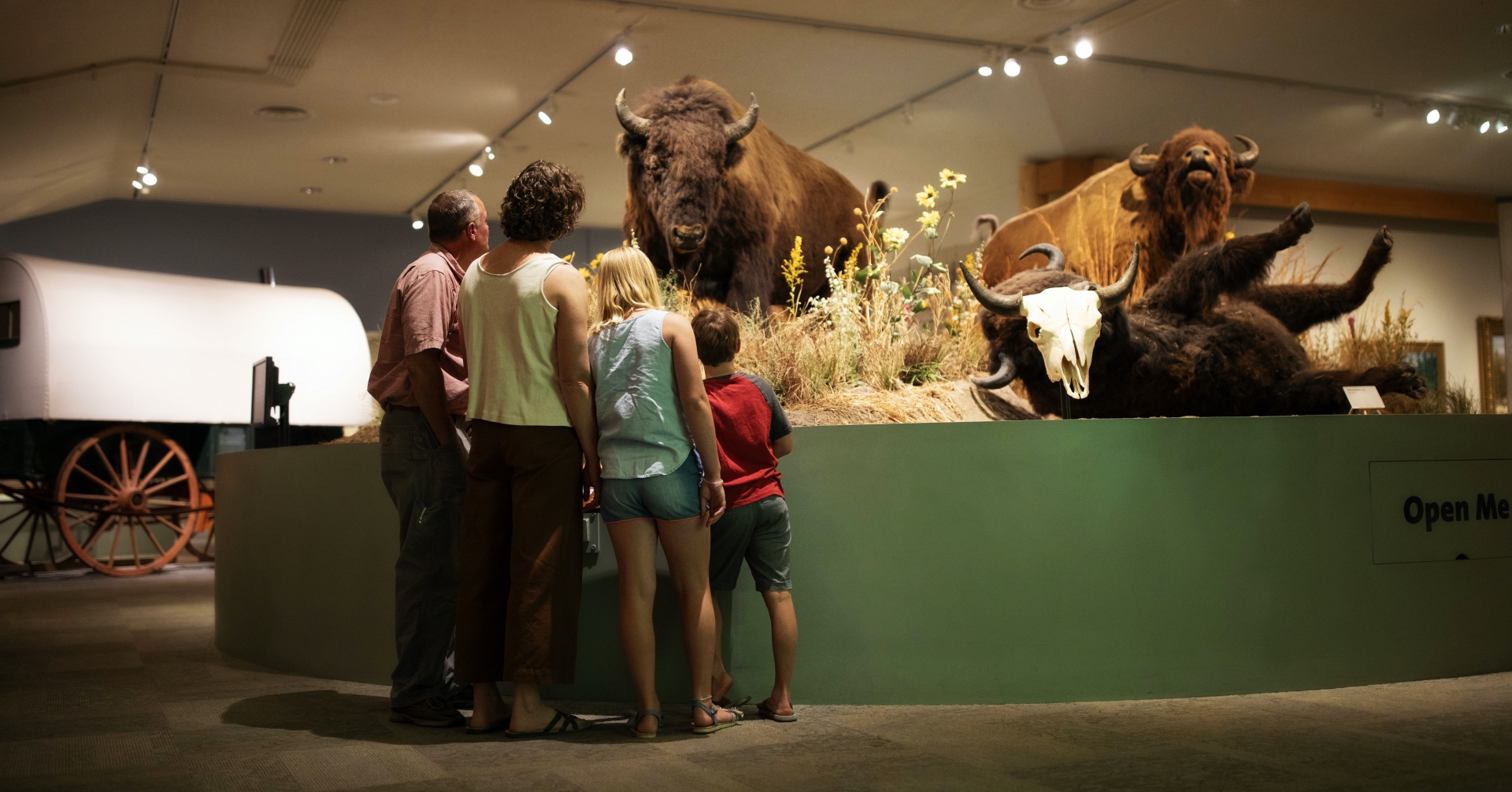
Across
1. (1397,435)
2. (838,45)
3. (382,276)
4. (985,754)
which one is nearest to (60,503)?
(382,276)

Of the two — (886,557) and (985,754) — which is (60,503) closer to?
(886,557)

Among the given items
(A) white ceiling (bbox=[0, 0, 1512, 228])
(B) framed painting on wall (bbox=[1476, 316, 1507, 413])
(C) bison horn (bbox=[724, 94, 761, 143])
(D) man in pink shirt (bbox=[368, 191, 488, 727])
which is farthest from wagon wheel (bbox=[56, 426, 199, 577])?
(B) framed painting on wall (bbox=[1476, 316, 1507, 413])

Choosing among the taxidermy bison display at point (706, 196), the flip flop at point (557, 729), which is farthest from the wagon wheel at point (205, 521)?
the flip flop at point (557, 729)

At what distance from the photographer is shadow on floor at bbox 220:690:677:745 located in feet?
10.2

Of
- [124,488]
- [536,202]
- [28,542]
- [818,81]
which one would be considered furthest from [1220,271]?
[28,542]

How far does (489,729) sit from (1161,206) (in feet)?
13.9

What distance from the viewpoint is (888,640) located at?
11.6 feet

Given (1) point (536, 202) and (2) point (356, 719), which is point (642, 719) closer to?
(2) point (356, 719)

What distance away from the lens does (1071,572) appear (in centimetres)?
359

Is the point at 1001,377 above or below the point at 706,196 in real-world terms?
below

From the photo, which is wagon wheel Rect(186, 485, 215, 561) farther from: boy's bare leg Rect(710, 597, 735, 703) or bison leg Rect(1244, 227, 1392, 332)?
bison leg Rect(1244, 227, 1392, 332)

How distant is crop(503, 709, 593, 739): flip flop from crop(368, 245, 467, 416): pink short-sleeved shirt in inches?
39.6

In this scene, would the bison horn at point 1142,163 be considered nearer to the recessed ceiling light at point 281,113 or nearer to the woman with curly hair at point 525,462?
the woman with curly hair at point 525,462

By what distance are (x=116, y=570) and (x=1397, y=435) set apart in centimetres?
945
